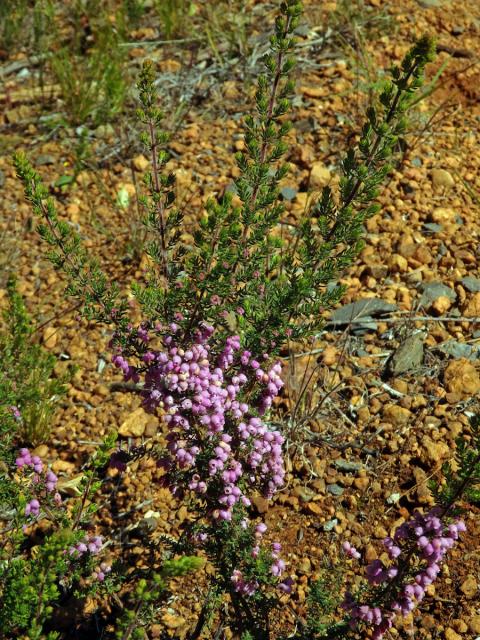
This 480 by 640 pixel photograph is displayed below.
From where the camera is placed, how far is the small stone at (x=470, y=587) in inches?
124

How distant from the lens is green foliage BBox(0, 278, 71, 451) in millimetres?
3340

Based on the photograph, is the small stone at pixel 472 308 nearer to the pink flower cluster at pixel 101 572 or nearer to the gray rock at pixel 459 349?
the gray rock at pixel 459 349

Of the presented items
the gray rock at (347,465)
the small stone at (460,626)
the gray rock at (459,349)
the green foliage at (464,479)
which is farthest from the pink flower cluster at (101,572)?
the gray rock at (459,349)

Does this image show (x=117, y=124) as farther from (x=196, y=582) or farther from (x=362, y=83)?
(x=196, y=582)

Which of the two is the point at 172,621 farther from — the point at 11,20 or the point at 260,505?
the point at 11,20

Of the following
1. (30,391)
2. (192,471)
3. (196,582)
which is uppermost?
(192,471)

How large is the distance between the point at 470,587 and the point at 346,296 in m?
1.90

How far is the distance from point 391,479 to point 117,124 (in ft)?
12.2

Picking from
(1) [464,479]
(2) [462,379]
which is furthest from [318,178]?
(1) [464,479]

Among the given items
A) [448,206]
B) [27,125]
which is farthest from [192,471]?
[27,125]

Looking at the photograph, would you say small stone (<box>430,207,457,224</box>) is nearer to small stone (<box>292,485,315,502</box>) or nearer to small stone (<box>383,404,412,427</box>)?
small stone (<box>383,404,412,427</box>)

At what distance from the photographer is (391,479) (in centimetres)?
358

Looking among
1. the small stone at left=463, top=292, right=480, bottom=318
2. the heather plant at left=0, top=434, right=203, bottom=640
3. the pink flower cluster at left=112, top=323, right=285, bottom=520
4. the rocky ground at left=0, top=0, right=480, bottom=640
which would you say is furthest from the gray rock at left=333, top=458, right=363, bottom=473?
the small stone at left=463, top=292, right=480, bottom=318

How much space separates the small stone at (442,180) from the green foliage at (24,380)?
2981 mm
